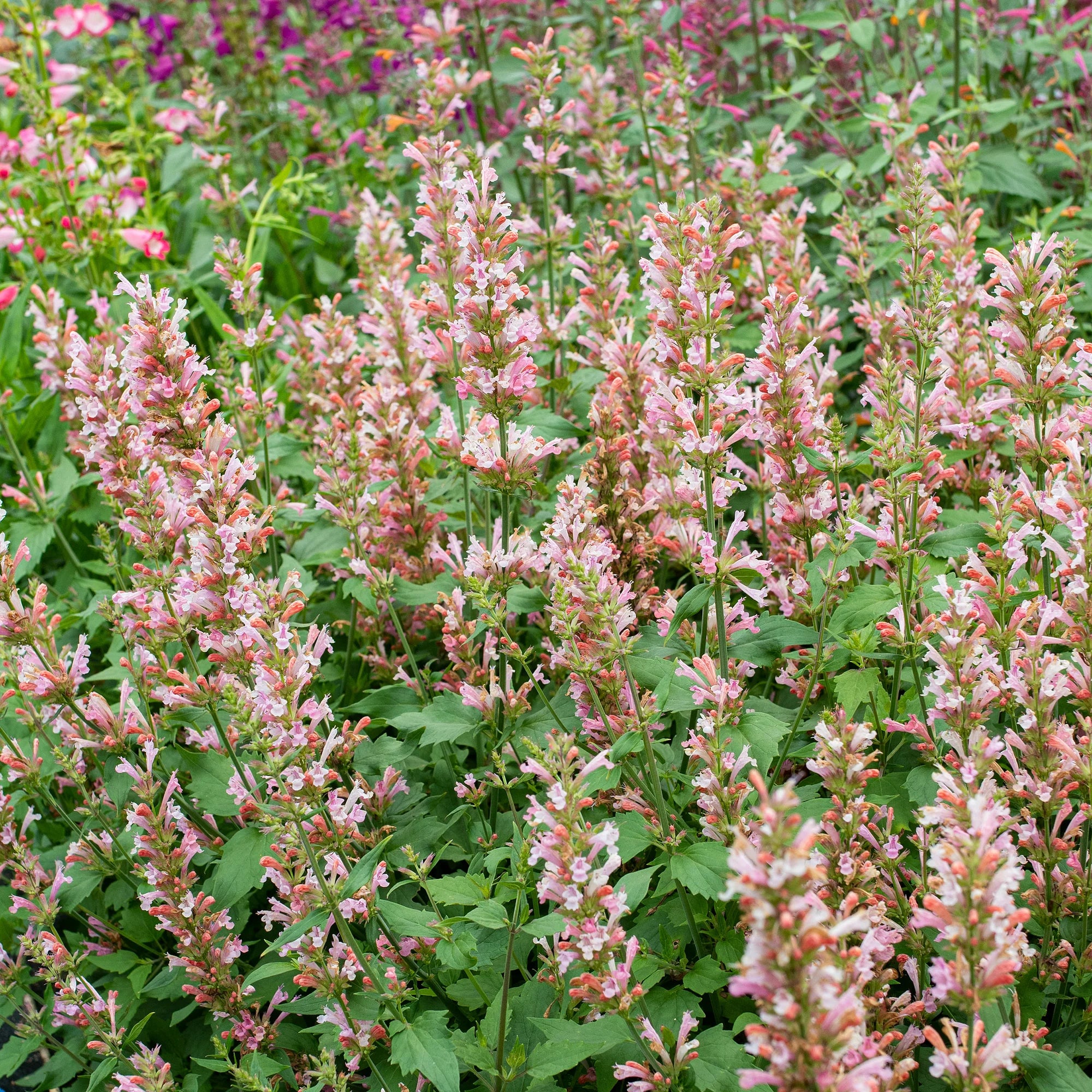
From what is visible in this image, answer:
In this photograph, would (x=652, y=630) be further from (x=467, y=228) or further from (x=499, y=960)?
(x=467, y=228)

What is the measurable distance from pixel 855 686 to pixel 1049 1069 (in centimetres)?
98

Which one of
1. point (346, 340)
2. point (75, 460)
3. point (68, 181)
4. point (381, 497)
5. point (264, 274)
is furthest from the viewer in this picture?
point (264, 274)

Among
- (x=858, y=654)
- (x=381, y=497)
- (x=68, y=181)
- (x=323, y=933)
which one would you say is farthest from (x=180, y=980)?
(x=68, y=181)

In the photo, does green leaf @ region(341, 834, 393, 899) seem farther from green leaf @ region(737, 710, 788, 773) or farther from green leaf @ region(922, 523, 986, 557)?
green leaf @ region(922, 523, 986, 557)

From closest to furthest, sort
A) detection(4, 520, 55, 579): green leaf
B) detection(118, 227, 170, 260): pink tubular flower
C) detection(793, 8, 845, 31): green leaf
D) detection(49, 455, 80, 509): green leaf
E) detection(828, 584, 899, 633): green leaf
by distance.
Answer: detection(828, 584, 899, 633): green leaf < detection(4, 520, 55, 579): green leaf < detection(49, 455, 80, 509): green leaf < detection(793, 8, 845, 31): green leaf < detection(118, 227, 170, 260): pink tubular flower

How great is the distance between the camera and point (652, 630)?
3.24 m

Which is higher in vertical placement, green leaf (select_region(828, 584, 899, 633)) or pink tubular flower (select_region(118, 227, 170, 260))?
pink tubular flower (select_region(118, 227, 170, 260))

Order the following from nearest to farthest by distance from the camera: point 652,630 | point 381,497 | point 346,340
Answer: point 652,630
point 381,497
point 346,340

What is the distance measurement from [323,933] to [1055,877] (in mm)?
1847

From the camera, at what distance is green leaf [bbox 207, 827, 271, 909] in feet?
9.80

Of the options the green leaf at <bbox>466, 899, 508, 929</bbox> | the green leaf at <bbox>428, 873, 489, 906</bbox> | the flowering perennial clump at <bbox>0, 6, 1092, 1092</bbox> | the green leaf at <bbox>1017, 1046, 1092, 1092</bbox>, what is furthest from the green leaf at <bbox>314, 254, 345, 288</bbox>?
the green leaf at <bbox>1017, 1046, 1092, 1092</bbox>

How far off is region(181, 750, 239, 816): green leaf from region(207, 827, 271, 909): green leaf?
128 mm

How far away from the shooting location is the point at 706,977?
2621 mm

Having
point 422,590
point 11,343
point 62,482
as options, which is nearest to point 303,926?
point 422,590
